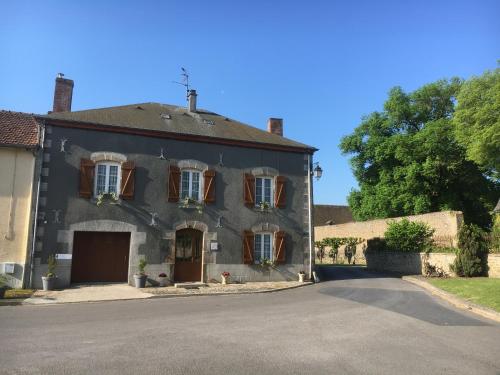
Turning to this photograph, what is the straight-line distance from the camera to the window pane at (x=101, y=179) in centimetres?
1628

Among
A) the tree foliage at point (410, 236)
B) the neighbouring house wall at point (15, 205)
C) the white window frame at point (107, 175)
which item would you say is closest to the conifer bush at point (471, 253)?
the tree foliage at point (410, 236)

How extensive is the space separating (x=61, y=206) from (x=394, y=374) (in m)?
13.3

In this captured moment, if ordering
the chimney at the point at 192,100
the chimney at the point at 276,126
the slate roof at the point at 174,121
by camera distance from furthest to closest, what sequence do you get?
the chimney at the point at 276,126 → the chimney at the point at 192,100 → the slate roof at the point at 174,121

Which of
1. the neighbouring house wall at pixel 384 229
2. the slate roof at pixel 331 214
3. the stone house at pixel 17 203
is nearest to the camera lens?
the stone house at pixel 17 203

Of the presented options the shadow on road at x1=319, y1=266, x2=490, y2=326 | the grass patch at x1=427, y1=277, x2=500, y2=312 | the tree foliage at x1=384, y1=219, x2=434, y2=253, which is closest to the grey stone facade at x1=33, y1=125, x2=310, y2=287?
the shadow on road at x1=319, y1=266, x2=490, y2=326

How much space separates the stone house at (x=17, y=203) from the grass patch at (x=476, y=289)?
48.0ft

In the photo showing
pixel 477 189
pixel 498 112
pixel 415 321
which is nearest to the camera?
pixel 415 321

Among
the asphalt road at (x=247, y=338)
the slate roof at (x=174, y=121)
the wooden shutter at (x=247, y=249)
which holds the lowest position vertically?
the asphalt road at (x=247, y=338)

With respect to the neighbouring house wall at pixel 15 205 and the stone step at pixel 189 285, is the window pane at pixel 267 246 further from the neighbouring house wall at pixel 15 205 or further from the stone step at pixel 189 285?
the neighbouring house wall at pixel 15 205

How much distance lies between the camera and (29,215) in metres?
15.2

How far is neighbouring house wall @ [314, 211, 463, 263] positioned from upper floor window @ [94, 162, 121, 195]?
15.7m

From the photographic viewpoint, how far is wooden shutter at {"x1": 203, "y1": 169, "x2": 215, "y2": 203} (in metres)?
17.7

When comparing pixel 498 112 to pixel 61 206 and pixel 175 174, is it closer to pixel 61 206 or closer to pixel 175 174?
pixel 175 174

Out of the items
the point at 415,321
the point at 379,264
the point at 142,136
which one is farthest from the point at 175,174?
the point at 379,264
